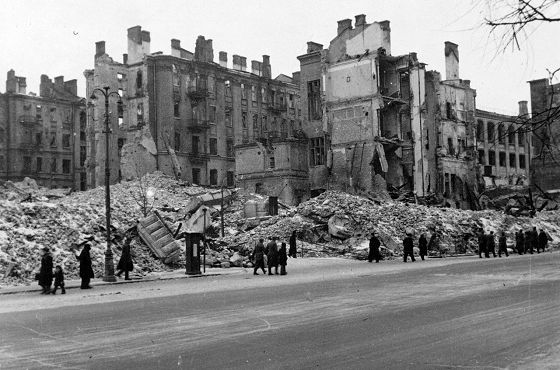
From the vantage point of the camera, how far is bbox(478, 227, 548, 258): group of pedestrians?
3428 cm

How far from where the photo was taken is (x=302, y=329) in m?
10.4

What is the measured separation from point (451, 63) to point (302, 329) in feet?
187

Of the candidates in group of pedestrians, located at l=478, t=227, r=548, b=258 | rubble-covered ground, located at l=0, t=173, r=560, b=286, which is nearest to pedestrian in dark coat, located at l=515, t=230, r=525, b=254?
group of pedestrians, located at l=478, t=227, r=548, b=258

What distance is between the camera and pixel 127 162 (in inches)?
2402

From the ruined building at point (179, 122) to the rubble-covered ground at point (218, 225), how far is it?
487cm

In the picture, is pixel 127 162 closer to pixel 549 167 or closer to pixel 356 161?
pixel 356 161

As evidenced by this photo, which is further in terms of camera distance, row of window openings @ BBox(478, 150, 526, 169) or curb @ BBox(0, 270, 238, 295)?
row of window openings @ BBox(478, 150, 526, 169)

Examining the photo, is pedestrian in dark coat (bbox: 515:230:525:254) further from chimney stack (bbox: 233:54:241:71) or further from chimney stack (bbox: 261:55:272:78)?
chimney stack (bbox: 261:55:272:78)

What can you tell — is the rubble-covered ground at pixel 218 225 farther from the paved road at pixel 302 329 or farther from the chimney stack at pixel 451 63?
the chimney stack at pixel 451 63

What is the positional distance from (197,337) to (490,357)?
429cm

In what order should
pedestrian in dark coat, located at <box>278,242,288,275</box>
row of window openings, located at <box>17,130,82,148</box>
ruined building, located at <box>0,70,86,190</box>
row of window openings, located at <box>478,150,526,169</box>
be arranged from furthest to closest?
row of window openings, located at <box>478,150,526,169</box> < row of window openings, located at <box>17,130,82,148</box> < ruined building, located at <box>0,70,86,190</box> < pedestrian in dark coat, located at <box>278,242,288,275</box>

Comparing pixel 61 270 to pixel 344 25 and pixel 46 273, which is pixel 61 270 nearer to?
pixel 46 273

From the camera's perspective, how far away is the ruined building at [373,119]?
172ft

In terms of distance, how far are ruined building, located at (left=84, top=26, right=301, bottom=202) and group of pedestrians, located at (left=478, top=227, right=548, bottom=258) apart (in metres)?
22.2
